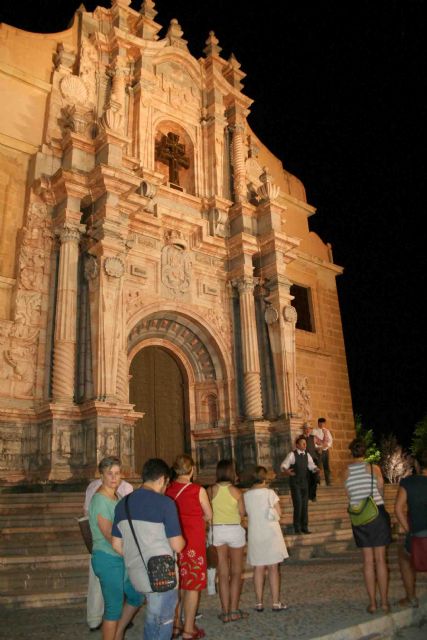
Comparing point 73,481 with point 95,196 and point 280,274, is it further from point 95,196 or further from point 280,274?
point 280,274

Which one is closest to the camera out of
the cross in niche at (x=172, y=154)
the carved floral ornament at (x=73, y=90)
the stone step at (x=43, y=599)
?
the stone step at (x=43, y=599)

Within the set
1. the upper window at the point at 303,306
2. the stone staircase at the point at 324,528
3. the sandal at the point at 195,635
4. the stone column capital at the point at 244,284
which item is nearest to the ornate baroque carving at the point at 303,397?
the upper window at the point at 303,306

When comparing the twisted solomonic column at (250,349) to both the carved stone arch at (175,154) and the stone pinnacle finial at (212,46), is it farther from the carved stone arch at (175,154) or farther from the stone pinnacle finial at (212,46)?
the stone pinnacle finial at (212,46)

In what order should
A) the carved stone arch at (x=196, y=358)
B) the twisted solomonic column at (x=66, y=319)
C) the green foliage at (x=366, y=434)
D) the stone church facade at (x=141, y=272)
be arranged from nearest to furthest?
the twisted solomonic column at (x=66, y=319), the stone church facade at (x=141, y=272), the carved stone arch at (x=196, y=358), the green foliage at (x=366, y=434)

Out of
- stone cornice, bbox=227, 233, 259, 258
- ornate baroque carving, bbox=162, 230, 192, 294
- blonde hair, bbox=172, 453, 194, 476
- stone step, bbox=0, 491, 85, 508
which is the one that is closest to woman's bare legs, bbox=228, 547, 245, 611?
blonde hair, bbox=172, 453, 194, 476

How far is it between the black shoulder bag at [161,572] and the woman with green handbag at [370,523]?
7.78ft

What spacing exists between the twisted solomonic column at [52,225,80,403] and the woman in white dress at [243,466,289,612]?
6508 millimetres

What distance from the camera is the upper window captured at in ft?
58.0

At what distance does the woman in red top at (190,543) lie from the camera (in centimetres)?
449

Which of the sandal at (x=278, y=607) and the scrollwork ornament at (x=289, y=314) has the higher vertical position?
the scrollwork ornament at (x=289, y=314)

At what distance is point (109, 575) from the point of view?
400 cm

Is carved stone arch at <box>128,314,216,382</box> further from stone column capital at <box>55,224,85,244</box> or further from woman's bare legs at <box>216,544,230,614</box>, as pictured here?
woman's bare legs at <box>216,544,230,614</box>

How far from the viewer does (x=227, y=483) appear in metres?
5.46

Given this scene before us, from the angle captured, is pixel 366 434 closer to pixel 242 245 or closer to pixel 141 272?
pixel 242 245
